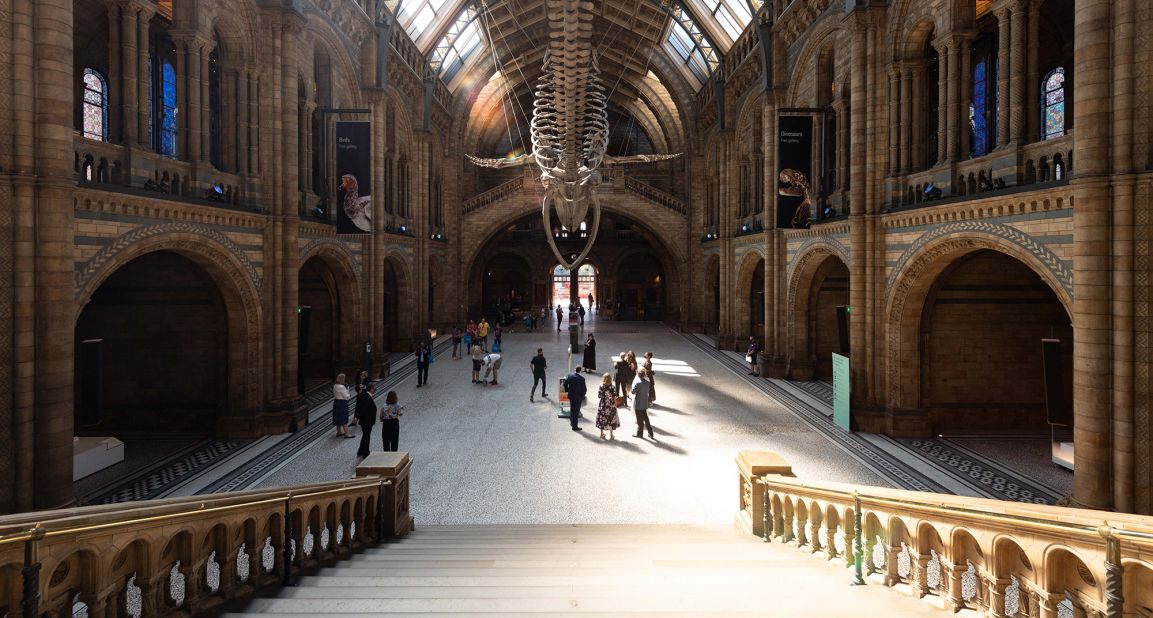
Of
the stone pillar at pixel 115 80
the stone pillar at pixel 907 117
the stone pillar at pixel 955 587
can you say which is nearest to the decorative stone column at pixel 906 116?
the stone pillar at pixel 907 117

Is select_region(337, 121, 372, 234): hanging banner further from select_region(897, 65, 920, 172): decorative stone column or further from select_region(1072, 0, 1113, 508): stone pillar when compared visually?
select_region(1072, 0, 1113, 508): stone pillar

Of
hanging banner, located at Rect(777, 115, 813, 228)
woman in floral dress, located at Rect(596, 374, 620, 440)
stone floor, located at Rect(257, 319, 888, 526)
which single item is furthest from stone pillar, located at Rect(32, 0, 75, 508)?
hanging banner, located at Rect(777, 115, 813, 228)

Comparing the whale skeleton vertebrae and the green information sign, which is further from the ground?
the whale skeleton vertebrae

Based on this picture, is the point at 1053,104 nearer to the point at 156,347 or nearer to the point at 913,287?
the point at 913,287

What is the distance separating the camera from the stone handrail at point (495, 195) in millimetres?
32469

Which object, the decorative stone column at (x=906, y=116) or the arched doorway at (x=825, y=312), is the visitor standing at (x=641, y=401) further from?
the arched doorway at (x=825, y=312)

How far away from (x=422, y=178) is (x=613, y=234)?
1891cm

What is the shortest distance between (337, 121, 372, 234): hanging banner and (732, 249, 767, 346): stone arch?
13.2 metres

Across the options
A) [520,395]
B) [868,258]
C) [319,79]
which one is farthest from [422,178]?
[868,258]

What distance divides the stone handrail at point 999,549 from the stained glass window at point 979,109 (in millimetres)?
11442

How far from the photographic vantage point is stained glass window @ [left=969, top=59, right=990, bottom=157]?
13.2 metres

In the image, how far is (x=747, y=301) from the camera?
78.9ft

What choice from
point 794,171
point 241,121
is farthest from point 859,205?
point 241,121

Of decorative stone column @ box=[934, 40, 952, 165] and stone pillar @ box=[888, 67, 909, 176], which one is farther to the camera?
stone pillar @ box=[888, 67, 909, 176]
